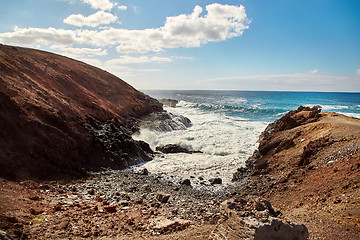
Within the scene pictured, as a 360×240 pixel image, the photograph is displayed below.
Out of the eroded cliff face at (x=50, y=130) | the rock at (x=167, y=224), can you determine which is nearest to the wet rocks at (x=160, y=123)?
the eroded cliff face at (x=50, y=130)

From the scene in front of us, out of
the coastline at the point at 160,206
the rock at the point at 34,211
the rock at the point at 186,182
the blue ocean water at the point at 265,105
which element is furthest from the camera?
the blue ocean water at the point at 265,105

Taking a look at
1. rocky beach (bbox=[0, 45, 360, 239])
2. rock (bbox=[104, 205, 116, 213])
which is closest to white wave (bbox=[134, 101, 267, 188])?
rocky beach (bbox=[0, 45, 360, 239])

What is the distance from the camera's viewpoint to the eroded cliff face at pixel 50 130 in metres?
9.76

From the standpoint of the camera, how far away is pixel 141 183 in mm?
10711

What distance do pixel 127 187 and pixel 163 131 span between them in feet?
47.4

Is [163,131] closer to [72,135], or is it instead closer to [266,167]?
[72,135]

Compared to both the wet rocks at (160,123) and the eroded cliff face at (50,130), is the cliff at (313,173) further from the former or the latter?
the wet rocks at (160,123)

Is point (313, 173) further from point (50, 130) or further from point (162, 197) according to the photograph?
point (50, 130)

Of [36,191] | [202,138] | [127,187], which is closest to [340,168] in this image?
[127,187]

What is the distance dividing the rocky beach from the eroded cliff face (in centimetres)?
A: 6

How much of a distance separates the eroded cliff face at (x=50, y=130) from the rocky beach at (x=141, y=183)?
56mm

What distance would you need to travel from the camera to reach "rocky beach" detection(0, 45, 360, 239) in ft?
18.1

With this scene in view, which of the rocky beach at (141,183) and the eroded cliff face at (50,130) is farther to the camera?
the eroded cliff face at (50,130)

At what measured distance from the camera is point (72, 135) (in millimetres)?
12578
